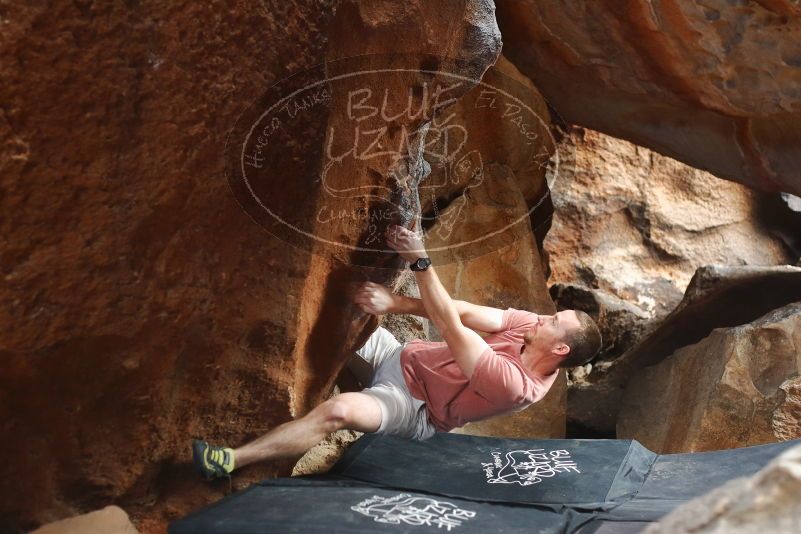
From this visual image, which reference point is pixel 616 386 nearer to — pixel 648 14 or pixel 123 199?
pixel 648 14

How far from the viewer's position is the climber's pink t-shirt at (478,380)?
268 cm

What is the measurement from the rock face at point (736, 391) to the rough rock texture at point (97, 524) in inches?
90.2

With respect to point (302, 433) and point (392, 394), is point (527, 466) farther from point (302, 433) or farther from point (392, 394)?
point (302, 433)

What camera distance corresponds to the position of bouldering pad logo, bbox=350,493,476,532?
7.11 ft

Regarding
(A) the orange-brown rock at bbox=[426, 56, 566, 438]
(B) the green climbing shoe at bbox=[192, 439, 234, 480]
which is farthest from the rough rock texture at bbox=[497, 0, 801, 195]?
(B) the green climbing shoe at bbox=[192, 439, 234, 480]

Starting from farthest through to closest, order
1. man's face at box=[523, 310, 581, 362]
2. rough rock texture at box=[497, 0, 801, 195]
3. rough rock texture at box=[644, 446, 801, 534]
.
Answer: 1. rough rock texture at box=[497, 0, 801, 195]
2. man's face at box=[523, 310, 581, 362]
3. rough rock texture at box=[644, 446, 801, 534]

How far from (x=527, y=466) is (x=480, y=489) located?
0.29m

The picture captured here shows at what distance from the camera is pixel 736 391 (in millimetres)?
3564

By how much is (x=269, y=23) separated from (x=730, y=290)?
10.6 feet

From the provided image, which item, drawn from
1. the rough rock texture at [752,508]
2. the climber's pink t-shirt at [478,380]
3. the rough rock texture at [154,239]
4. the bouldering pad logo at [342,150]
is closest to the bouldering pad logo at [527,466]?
the climber's pink t-shirt at [478,380]

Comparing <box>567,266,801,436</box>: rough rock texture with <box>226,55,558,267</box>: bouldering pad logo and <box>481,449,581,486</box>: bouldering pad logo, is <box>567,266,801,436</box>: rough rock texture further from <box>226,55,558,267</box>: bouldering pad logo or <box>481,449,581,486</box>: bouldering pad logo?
<box>226,55,558,267</box>: bouldering pad logo

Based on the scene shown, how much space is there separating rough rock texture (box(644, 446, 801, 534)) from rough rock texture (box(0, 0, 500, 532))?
1.34 metres

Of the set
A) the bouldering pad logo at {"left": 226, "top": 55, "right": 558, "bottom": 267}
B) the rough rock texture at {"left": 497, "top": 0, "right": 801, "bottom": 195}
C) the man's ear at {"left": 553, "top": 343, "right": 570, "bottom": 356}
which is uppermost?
the rough rock texture at {"left": 497, "top": 0, "right": 801, "bottom": 195}

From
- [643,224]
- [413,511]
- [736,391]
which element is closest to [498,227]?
[736,391]
